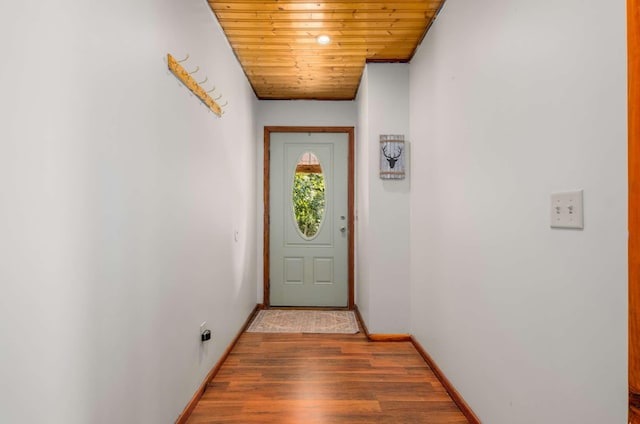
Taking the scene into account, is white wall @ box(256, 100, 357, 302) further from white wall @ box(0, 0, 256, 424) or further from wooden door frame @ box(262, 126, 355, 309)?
white wall @ box(0, 0, 256, 424)

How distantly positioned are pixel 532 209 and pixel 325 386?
5.51 feet

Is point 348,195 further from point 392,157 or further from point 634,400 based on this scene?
point 634,400

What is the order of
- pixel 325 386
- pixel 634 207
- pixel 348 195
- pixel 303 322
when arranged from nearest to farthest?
1. pixel 634 207
2. pixel 325 386
3. pixel 303 322
4. pixel 348 195

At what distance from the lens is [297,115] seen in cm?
433

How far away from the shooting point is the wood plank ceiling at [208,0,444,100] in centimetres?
237

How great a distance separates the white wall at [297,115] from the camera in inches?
170

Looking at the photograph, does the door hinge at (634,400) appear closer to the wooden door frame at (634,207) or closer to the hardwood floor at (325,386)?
the wooden door frame at (634,207)

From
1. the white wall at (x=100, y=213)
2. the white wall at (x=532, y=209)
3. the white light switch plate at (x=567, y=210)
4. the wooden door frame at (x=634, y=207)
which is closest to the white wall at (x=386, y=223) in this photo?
the white wall at (x=532, y=209)

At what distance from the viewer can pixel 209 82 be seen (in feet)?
7.73

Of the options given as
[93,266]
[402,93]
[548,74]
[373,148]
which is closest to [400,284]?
[373,148]

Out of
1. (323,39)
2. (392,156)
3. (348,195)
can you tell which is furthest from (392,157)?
(348,195)

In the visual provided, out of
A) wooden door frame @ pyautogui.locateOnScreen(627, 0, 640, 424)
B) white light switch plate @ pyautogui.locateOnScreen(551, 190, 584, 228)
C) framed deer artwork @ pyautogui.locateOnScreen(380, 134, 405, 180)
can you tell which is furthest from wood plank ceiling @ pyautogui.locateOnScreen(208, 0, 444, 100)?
wooden door frame @ pyautogui.locateOnScreen(627, 0, 640, 424)

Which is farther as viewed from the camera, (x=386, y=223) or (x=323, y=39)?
(x=386, y=223)

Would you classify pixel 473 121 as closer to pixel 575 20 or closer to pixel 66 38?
pixel 575 20
